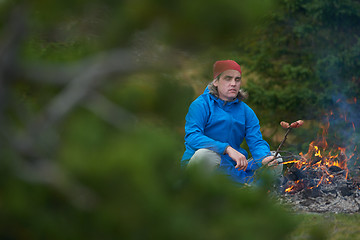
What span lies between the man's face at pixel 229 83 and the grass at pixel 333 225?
135cm

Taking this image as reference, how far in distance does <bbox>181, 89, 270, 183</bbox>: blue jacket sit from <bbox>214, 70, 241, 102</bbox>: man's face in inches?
5.1

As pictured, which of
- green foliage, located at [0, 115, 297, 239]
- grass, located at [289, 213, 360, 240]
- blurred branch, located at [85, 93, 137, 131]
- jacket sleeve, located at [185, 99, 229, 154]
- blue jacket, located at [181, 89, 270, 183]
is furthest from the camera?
blue jacket, located at [181, 89, 270, 183]

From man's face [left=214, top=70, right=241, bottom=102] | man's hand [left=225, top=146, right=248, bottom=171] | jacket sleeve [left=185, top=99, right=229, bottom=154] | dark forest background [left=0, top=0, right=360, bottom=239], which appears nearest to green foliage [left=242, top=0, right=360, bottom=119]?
man's face [left=214, top=70, right=241, bottom=102]

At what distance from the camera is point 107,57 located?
74.3 inches

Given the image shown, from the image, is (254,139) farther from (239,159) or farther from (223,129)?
(239,159)

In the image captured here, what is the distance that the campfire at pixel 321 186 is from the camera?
584 cm

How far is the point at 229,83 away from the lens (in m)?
4.97

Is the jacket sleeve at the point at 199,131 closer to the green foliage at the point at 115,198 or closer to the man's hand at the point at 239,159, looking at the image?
the man's hand at the point at 239,159

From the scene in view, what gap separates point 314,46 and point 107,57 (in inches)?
303

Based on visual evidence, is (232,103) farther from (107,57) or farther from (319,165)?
(107,57)

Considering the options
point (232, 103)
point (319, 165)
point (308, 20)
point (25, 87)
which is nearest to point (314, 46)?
point (308, 20)

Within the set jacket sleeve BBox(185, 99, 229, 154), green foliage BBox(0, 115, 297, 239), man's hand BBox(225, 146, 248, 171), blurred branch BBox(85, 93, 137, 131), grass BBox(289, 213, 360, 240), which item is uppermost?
jacket sleeve BBox(185, 99, 229, 154)

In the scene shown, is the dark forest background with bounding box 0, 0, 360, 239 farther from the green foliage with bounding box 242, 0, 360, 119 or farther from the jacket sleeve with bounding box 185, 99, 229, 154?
the green foliage with bounding box 242, 0, 360, 119

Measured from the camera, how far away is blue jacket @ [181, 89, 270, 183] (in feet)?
16.0
